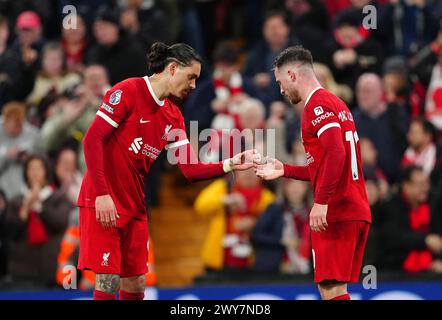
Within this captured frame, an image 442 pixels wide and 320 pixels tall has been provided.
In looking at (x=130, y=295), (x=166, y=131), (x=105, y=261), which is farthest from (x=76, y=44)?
(x=105, y=261)

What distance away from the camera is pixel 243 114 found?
11320 mm

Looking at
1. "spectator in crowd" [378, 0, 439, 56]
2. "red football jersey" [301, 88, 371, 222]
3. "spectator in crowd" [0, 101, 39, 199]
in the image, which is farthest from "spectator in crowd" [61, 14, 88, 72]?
"red football jersey" [301, 88, 371, 222]

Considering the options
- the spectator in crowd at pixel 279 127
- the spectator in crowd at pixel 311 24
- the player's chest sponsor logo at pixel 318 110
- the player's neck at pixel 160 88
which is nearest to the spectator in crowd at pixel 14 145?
the spectator in crowd at pixel 279 127

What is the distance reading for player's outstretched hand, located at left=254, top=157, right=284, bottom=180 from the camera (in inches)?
314

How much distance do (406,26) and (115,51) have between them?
3.47m

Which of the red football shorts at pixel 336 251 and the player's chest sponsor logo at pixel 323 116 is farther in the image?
the red football shorts at pixel 336 251

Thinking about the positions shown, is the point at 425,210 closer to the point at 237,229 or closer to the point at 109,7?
the point at 237,229

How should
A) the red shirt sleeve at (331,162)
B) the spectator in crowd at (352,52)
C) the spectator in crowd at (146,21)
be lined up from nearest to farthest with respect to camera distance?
the red shirt sleeve at (331,162) → the spectator in crowd at (352,52) → the spectator in crowd at (146,21)

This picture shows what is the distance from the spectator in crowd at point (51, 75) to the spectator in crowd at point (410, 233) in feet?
12.4

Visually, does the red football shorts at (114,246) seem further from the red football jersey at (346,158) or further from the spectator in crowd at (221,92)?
the spectator in crowd at (221,92)

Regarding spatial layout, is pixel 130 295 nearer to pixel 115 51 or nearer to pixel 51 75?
pixel 115 51

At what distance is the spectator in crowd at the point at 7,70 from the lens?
12320mm

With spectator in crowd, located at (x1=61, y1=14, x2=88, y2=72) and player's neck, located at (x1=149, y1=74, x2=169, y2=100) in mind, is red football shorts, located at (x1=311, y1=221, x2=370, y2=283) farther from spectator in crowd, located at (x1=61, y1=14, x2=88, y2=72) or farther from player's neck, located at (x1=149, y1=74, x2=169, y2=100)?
spectator in crowd, located at (x1=61, y1=14, x2=88, y2=72)

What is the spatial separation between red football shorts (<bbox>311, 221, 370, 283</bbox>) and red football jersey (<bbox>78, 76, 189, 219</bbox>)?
1.33 meters
